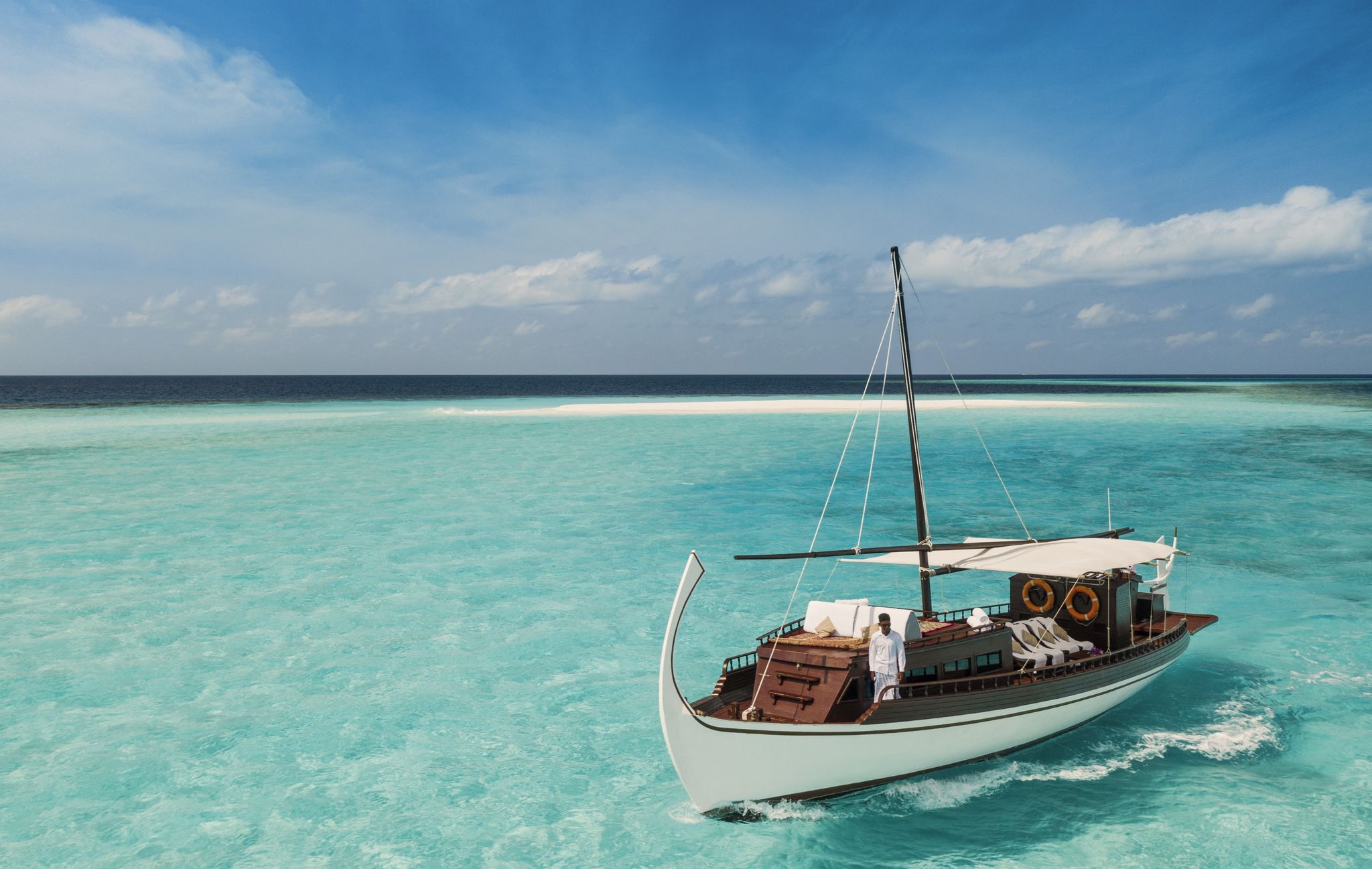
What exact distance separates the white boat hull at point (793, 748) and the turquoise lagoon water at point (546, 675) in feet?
1.78

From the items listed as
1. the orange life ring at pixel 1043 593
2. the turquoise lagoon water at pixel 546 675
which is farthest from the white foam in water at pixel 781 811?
the orange life ring at pixel 1043 593

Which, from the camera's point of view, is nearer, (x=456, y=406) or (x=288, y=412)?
(x=288, y=412)

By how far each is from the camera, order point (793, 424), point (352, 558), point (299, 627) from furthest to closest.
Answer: point (793, 424) < point (352, 558) < point (299, 627)

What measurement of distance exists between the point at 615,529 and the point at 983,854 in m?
20.1

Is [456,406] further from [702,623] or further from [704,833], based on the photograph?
[704,833]

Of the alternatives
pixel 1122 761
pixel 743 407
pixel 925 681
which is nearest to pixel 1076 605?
pixel 1122 761

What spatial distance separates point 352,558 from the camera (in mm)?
24547

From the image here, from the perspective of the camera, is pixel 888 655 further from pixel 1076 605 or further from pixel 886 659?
pixel 1076 605

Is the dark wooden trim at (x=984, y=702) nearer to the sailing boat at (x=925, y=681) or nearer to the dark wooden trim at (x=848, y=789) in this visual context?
the sailing boat at (x=925, y=681)

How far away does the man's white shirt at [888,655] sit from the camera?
10.8m

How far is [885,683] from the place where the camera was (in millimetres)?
10867

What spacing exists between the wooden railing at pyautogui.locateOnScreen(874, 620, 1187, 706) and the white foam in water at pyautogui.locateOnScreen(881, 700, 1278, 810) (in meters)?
1.39

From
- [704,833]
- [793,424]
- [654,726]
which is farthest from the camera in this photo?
[793,424]

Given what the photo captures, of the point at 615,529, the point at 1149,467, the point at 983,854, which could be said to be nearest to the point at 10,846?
the point at 983,854
